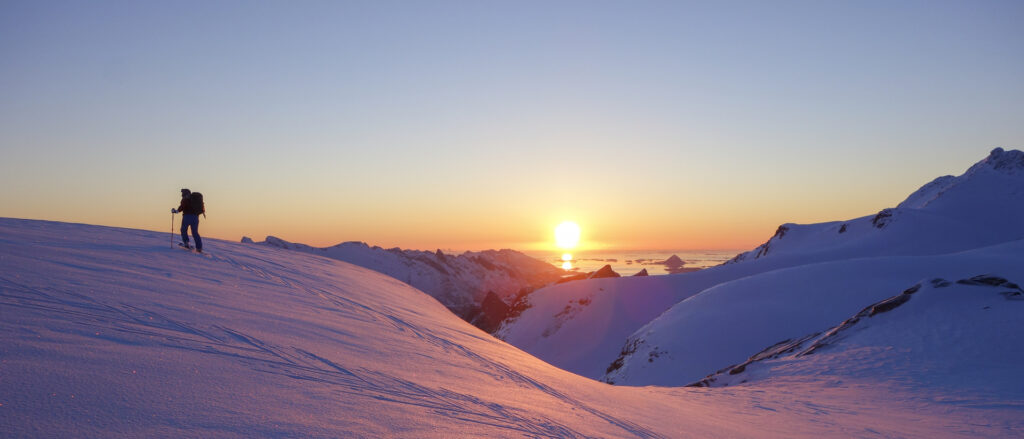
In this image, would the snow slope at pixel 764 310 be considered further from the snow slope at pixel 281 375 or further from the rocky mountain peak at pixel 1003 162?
the rocky mountain peak at pixel 1003 162

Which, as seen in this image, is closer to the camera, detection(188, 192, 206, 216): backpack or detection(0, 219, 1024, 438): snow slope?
detection(0, 219, 1024, 438): snow slope

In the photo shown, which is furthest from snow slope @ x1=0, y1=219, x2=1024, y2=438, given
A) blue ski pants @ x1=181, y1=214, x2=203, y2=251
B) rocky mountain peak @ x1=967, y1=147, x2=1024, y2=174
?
rocky mountain peak @ x1=967, y1=147, x2=1024, y2=174

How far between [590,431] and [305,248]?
18315 centimetres

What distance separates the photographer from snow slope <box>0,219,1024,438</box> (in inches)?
207

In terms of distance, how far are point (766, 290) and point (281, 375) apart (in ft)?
115

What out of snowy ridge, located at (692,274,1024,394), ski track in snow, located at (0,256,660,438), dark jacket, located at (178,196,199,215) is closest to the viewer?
ski track in snow, located at (0,256,660,438)

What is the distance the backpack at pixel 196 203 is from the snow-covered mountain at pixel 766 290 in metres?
23.6

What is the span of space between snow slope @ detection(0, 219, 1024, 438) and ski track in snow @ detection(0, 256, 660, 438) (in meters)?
0.04

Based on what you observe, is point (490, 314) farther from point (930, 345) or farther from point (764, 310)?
point (930, 345)

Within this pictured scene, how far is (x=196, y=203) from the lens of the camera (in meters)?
15.7

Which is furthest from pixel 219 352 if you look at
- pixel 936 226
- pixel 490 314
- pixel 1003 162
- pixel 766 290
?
pixel 1003 162

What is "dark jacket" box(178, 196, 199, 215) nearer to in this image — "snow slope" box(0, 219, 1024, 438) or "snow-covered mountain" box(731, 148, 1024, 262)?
"snow slope" box(0, 219, 1024, 438)

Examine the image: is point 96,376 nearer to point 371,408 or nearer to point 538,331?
point 371,408

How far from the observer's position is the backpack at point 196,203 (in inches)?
616
